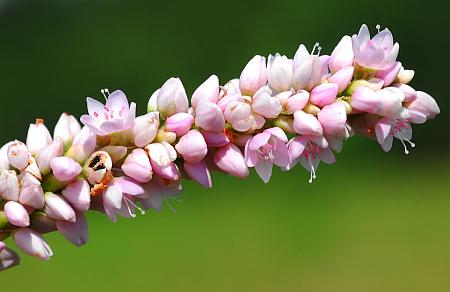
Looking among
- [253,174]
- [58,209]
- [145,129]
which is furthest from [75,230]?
[253,174]

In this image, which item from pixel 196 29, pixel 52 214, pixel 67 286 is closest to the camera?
pixel 52 214

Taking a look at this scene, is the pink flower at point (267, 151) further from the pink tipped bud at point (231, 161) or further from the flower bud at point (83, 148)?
the flower bud at point (83, 148)

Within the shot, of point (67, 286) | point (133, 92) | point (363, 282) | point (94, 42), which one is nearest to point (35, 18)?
point (94, 42)

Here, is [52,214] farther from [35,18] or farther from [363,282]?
[35,18]

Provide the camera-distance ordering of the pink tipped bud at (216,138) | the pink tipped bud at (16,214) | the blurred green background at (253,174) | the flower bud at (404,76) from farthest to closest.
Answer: the blurred green background at (253,174) < the flower bud at (404,76) < the pink tipped bud at (216,138) < the pink tipped bud at (16,214)

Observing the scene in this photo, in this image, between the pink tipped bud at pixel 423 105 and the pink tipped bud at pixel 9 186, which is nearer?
the pink tipped bud at pixel 9 186

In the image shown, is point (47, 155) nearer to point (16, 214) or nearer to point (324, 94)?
point (16, 214)

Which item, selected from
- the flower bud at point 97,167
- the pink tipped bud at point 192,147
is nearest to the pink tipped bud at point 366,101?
the pink tipped bud at point 192,147
